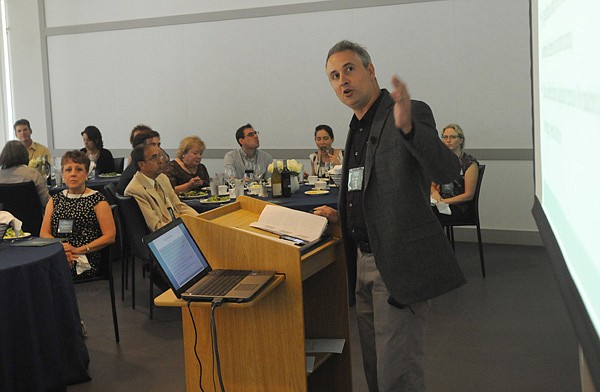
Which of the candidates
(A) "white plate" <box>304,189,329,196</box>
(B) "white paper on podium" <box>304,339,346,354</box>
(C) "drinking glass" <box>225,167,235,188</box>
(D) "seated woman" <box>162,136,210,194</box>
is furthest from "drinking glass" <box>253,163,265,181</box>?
(B) "white paper on podium" <box>304,339,346,354</box>

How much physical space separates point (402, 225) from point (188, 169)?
15.6ft

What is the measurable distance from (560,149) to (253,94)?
290 inches

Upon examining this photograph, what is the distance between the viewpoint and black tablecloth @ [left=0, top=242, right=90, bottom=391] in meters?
3.68

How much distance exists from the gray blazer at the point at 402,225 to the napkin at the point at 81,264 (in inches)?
103

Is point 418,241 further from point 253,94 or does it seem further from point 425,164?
point 253,94

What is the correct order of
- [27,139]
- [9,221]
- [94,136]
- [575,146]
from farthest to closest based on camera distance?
[27,139] → [94,136] → [9,221] → [575,146]

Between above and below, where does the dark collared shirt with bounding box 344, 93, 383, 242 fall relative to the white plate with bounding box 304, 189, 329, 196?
above

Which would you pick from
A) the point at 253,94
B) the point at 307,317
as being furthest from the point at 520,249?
the point at 307,317

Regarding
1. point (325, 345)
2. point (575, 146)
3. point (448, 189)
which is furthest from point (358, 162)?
point (448, 189)

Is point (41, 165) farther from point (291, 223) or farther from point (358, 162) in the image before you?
point (358, 162)

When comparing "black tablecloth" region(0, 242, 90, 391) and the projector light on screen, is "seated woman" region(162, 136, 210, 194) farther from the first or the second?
the projector light on screen

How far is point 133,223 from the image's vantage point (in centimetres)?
534

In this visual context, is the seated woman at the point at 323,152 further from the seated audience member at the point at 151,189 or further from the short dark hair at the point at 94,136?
the short dark hair at the point at 94,136

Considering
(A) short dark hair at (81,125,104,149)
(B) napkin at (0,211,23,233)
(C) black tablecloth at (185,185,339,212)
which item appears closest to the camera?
(B) napkin at (0,211,23,233)
